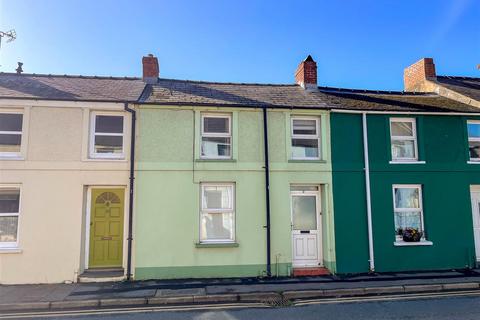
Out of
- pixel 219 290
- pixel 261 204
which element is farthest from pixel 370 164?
pixel 219 290

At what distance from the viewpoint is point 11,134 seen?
9.93 meters

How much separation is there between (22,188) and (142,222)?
3.49m

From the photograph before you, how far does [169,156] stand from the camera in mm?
10320

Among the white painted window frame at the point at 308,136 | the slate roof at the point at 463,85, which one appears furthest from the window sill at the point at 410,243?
the slate roof at the point at 463,85

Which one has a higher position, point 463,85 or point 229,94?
point 463,85

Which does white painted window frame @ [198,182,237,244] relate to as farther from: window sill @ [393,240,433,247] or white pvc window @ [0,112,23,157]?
white pvc window @ [0,112,23,157]

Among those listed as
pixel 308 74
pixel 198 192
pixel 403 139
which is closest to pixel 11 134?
pixel 198 192

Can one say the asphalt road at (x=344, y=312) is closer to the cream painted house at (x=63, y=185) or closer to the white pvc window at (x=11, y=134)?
the cream painted house at (x=63, y=185)

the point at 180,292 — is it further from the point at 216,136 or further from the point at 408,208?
the point at 408,208

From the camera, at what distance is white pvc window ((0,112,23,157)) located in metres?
9.88

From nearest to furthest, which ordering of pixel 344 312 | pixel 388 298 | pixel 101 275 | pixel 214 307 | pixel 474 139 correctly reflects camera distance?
1. pixel 344 312
2. pixel 214 307
3. pixel 388 298
4. pixel 101 275
5. pixel 474 139

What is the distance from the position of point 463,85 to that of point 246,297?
13297 millimetres

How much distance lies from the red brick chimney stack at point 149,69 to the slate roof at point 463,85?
1174 cm

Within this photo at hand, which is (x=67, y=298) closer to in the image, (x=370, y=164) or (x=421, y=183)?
(x=370, y=164)
